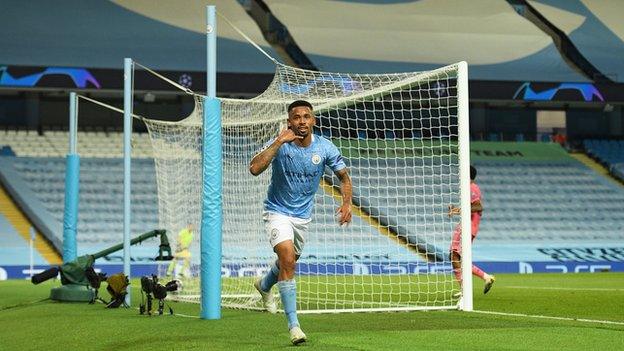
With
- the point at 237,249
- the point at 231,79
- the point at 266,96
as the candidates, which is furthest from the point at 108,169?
the point at 266,96

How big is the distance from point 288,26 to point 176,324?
31.1m

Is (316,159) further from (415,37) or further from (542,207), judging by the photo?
(415,37)

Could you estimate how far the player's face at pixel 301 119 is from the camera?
9.27 m

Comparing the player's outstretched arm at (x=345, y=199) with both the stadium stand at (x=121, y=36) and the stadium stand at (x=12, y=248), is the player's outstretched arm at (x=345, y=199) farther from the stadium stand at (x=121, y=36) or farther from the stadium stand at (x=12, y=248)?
the stadium stand at (x=121, y=36)

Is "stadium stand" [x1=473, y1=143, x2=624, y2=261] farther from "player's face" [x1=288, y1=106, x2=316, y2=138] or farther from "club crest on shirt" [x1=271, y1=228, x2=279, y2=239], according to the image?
"player's face" [x1=288, y1=106, x2=316, y2=138]

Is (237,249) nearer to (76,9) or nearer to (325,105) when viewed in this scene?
(325,105)

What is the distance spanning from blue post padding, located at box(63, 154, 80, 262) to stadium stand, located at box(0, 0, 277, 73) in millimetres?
20821

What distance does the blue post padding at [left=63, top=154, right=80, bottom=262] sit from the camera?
1862 centimetres

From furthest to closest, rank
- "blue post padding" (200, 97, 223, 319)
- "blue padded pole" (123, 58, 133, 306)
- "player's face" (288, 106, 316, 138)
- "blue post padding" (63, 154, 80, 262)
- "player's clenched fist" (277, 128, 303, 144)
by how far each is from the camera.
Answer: "blue post padding" (63, 154, 80, 262) → "blue padded pole" (123, 58, 133, 306) → "blue post padding" (200, 97, 223, 319) → "player's face" (288, 106, 316, 138) → "player's clenched fist" (277, 128, 303, 144)

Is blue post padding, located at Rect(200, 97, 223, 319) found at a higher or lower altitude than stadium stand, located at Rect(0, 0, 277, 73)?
lower

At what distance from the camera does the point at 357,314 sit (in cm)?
1300

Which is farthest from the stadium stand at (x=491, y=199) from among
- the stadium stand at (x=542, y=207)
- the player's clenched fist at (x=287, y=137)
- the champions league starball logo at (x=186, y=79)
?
the player's clenched fist at (x=287, y=137)

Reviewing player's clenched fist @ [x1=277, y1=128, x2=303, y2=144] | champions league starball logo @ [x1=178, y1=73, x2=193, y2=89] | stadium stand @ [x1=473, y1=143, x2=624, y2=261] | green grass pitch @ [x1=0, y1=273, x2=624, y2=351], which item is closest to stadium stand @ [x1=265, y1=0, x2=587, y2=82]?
stadium stand @ [x1=473, y1=143, x2=624, y2=261]

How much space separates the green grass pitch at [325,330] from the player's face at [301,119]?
1738mm
